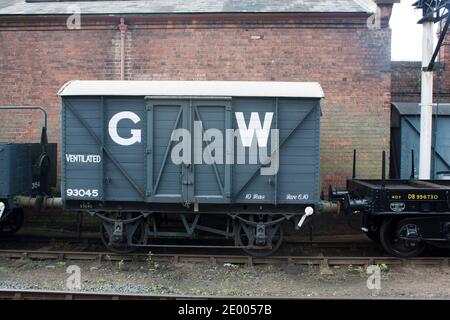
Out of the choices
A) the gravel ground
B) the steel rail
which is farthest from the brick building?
the steel rail

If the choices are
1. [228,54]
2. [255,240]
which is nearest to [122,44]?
[228,54]

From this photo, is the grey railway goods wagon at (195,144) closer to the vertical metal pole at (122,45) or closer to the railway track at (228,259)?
the railway track at (228,259)

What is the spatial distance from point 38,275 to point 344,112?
279 inches

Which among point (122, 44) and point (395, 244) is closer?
point (395, 244)

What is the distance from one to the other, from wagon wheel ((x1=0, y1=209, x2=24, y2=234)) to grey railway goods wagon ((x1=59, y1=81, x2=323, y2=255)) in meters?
2.15

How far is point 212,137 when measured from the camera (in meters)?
7.35

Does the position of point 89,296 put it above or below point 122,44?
below

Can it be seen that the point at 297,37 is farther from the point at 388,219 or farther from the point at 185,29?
the point at 388,219

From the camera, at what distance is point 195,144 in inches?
289

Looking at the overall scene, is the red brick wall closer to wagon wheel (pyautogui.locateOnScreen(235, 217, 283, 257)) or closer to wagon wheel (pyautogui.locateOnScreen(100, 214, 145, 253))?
wagon wheel (pyautogui.locateOnScreen(235, 217, 283, 257))

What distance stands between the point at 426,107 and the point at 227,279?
5.60 meters

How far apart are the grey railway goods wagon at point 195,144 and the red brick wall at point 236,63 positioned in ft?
8.79

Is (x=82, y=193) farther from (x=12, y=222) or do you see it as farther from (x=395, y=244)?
(x=395, y=244)

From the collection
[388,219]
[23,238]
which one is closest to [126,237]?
[23,238]
